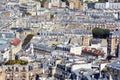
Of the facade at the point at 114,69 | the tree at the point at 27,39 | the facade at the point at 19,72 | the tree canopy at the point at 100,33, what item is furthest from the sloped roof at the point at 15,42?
the facade at the point at 114,69

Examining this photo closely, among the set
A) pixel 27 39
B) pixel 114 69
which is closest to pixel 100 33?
pixel 27 39

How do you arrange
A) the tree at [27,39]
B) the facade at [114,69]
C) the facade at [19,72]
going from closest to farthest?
the facade at [114,69] → the facade at [19,72] → the tree at [27,39]

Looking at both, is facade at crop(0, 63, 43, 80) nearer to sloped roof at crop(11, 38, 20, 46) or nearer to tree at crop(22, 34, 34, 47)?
sloped roof at crop(11, 38, 20, 46)

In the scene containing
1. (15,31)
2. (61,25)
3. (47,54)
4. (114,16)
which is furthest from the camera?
(114,16)

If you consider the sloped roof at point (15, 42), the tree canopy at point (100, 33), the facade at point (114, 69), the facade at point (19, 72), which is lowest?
the tree canopy at point (100, 33)

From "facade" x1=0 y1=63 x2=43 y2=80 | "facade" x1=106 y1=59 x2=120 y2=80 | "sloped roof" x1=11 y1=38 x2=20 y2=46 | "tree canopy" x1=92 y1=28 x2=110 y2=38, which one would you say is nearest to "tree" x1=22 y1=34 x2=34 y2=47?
"sloped roof" x1=11 y1=38 x2=20 y2=46

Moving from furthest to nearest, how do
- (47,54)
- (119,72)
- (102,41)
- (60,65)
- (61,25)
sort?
(61,25) < (102,41) < (47,54) < (60,65) < (119,72)

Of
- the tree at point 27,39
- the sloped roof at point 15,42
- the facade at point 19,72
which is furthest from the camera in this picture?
the tree at point 27,39

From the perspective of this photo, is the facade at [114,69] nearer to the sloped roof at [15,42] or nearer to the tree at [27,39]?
the sloped roof at [15,42]

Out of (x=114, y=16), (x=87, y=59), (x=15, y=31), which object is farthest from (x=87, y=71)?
(x=114, y=16)

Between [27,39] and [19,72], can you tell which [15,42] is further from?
[19,72]

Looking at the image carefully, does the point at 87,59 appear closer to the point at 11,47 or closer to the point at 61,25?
the point at 11,47
